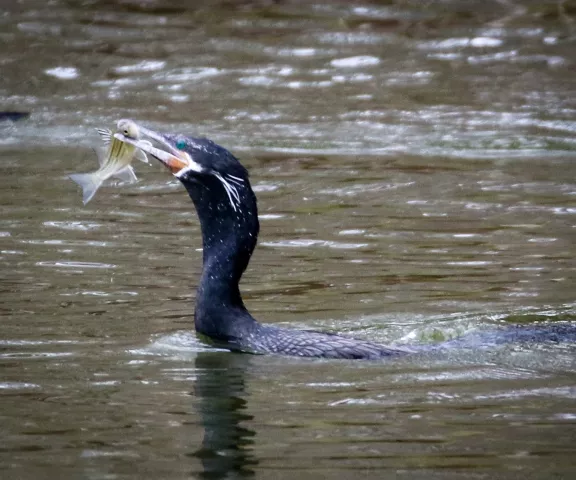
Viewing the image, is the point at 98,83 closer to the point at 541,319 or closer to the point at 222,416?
the point at 541,319

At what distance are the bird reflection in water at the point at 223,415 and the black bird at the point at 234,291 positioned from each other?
0.49 feet

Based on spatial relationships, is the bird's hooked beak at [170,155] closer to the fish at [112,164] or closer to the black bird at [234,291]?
the black bird at [234,291]

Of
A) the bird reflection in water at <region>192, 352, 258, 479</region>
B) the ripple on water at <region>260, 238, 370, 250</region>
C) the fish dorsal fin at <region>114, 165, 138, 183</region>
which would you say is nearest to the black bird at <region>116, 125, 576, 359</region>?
the bird reflection in water at <region>192, 352, 258, 479</region>

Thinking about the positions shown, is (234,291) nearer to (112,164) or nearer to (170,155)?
(170,155)

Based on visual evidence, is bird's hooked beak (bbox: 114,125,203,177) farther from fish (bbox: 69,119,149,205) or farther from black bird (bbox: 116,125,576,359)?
fish (bbox: 69,119,149,205)

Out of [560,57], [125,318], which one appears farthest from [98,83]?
[125,318]

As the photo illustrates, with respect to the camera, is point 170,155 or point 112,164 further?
point 112,164

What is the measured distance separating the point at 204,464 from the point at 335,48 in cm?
1394

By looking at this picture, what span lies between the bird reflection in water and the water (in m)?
0.02

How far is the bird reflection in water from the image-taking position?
630 centimetres

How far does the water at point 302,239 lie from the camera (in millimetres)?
6770

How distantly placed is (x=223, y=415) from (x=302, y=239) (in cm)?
442

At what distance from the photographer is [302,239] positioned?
1145 centimetres

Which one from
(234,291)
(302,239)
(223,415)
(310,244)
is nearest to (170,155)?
(234,291)
